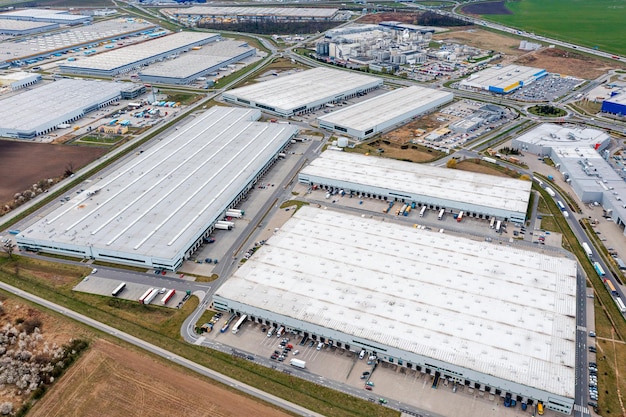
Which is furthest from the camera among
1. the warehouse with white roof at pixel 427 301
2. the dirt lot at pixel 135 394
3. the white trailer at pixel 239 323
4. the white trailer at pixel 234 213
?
the white trailer at pixel 234 213

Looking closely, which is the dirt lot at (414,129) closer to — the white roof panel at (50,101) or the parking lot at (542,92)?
the parking lot at (542,92)

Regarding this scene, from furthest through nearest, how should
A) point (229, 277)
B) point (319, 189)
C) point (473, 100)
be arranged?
point (473, 100), point (319, 189), point (229, 277)

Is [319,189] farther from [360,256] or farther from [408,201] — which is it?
[360,256]

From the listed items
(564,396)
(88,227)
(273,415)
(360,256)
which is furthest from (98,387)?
(564,396)

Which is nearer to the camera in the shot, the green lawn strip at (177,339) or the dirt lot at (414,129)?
the green lawn strip at (177,339)

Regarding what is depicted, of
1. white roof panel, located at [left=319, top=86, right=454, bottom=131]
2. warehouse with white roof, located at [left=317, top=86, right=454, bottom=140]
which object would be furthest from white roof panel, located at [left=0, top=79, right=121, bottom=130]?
A: white roof panel, located at [left=319, top=86, right=454, bottom=131]

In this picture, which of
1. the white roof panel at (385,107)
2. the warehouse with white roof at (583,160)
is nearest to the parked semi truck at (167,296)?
the white roof panel at (385,107)
